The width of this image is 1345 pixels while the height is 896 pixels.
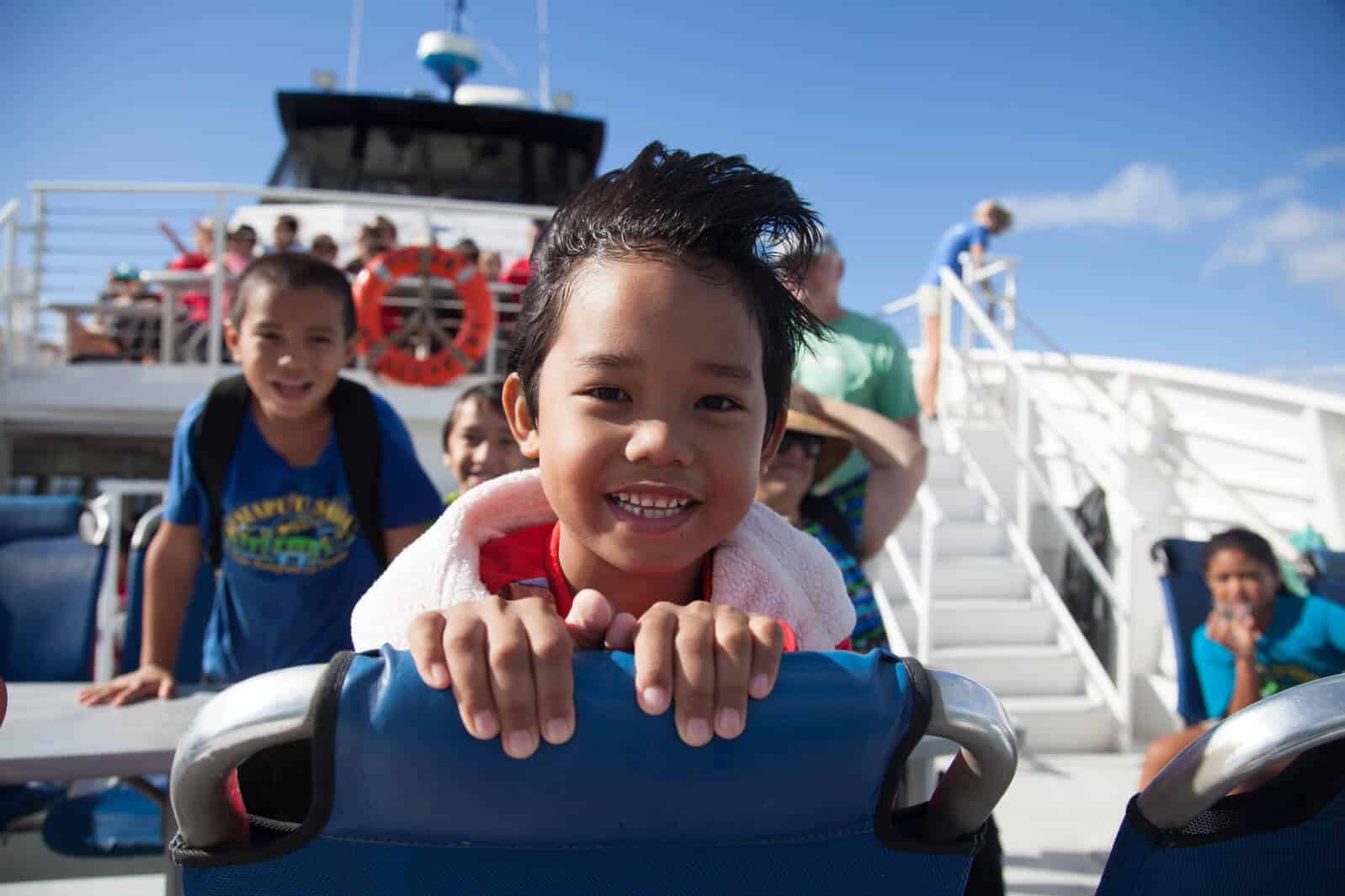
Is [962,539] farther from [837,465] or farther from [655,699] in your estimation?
[655,699]

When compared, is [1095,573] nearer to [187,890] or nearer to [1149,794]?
[1149,794]

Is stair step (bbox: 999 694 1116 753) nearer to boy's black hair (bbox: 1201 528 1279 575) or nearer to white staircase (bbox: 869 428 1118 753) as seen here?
white staircase (bbox: 869 428 1118 753)

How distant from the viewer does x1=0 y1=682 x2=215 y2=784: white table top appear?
113cm

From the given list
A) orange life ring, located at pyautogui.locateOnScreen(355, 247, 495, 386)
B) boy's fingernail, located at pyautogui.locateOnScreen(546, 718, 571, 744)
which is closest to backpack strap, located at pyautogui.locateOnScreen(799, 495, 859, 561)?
boy's fingernail, located at pyautogui.locateOnScreen(546, 718, 571, 744)

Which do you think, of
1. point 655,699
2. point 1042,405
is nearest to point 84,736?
point 655,699

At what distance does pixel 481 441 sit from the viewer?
242cm

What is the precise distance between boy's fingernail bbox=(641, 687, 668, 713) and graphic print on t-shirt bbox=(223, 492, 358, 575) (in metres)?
1.43

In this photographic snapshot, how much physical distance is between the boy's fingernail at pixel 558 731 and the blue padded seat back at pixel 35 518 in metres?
2.04

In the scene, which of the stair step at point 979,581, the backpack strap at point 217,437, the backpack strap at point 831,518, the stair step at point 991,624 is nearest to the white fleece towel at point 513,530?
the backpack strap at point 831,518

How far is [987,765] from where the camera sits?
51 centimetres

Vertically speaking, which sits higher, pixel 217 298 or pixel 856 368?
pixel 217 298

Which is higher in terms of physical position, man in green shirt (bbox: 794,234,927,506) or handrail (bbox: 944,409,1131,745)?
man in green shirt (bbox: 794,234,927,506)

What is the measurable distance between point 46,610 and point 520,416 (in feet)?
5.24

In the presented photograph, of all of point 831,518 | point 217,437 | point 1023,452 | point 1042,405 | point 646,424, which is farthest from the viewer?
point 1023,452
